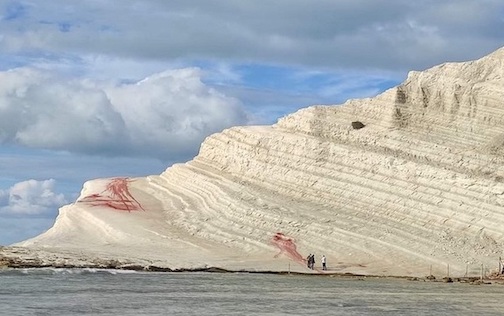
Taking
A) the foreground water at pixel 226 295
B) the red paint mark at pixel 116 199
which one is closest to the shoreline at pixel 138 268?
the foreground water at pixel 226 295

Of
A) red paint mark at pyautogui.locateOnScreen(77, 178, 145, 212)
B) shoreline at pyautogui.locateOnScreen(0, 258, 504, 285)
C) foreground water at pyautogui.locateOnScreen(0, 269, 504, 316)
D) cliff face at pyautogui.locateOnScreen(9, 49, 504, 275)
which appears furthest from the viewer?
red paint mark at pyautogui.locateOnScreen(77, 178, 145, 212)

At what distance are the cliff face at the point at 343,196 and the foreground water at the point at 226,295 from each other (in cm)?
374

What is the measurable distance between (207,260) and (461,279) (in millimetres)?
12592

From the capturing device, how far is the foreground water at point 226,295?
96.4ft

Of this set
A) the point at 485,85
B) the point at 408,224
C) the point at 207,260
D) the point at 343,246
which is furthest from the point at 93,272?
the point at 485,85

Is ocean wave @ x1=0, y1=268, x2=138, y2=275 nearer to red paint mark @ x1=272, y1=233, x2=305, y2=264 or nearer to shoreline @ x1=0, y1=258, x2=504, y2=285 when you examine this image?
shoreline @ x1=0, y1=258, x2=504, y2=285

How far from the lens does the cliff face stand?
45.8m

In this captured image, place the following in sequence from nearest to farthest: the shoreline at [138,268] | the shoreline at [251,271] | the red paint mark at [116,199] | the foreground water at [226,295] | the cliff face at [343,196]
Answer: the foreground water at [226,295] < the shoreline at [251,271] < the shoreline at [138,268] < the cliff face at [343,196] < the red paint mark at [116,199]

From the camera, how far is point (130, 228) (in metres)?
50.2

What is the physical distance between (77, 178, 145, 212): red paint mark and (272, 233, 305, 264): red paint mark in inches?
396

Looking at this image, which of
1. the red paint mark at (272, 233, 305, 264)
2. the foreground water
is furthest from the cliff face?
the foreground water

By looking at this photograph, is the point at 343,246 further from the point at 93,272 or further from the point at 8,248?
the point at 8,248

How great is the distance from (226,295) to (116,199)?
23.6 metres

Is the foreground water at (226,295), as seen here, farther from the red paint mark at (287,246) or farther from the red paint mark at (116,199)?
the red paint mark at (116,199)
